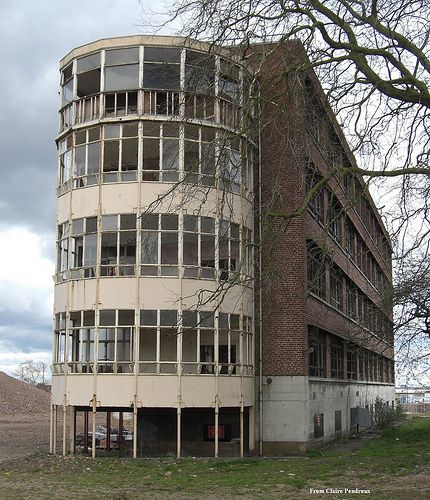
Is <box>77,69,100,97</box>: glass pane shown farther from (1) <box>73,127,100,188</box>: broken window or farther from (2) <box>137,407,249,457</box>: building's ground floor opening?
(2) <box>137,407,249,457</box>: building's ground floor opening

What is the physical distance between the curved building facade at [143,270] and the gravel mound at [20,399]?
4900 centimetres

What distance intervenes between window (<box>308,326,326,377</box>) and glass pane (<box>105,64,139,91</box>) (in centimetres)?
1165

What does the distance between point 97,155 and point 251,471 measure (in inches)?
484

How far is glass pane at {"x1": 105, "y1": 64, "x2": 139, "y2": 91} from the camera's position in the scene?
1027 inches

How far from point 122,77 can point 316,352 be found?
13.8 meters

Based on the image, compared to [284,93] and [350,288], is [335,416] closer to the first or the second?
[350,288]

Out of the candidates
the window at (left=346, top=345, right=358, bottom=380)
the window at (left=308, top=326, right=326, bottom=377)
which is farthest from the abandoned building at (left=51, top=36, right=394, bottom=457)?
the window at (left=346, top=345, right=358, bottom=380)

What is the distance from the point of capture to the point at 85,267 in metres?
25.5

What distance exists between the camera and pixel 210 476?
64.7 feet

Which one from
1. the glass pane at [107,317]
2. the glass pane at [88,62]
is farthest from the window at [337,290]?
the glass pane at [88,62]

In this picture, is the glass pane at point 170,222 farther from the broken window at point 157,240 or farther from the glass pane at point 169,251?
the glass pane at point 169,251

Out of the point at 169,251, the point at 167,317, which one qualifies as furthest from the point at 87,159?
the point at 167,317

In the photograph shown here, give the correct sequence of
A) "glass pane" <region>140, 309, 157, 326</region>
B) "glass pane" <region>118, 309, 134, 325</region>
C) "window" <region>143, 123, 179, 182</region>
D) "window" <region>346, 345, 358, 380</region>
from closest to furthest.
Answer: "glass pane" <region>140, 309, 157, 326</region>
"glass pane" <region>118, 309, 134, 325</region>
"window" <region>143, 123, 179, 182</region>
"window" <region>346, 345, 358, 380</region>

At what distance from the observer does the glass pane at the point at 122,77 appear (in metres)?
26.1
